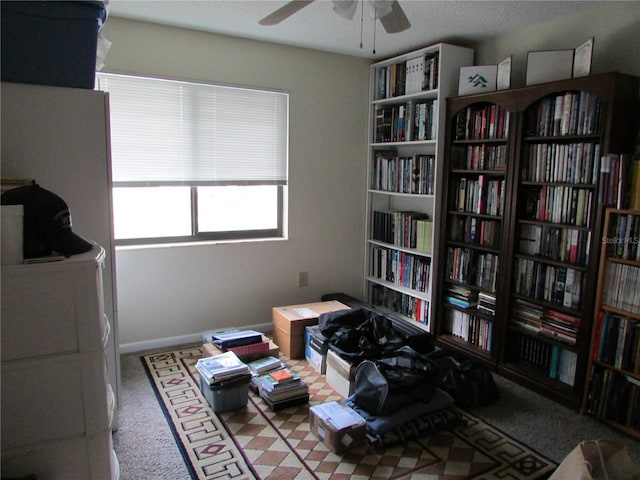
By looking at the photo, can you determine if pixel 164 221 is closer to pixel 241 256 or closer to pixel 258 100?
pixel 241 256

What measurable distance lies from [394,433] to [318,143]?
2.47 metres

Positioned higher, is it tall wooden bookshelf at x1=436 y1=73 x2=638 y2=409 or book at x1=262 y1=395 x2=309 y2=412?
tall wooden bookshelf at x1=436 y1=73 x2=638 y2=409

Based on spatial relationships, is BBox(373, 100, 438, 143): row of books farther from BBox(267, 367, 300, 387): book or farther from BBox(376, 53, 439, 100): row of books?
BBox(267, 367, 300, 387): book

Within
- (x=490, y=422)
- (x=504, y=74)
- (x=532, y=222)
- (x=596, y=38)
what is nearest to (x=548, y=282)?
(x=532, y=222)

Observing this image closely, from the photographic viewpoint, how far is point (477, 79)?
332 centimetres

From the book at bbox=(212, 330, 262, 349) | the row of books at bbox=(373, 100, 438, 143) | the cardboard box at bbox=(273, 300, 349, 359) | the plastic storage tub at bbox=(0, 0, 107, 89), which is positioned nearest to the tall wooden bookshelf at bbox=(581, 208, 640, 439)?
the row of books at bbox=(373, 100, 438, 143)

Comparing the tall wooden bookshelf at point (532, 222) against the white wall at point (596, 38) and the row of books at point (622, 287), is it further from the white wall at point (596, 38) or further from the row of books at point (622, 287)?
the white wall at point (596, 38)

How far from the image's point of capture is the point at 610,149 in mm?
2527

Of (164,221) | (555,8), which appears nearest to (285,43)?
(164,221)

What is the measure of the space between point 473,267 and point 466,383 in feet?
3.05

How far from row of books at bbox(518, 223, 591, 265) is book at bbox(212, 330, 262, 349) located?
1.87 m

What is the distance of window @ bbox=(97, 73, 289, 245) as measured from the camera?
3309 mm

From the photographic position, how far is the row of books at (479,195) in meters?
3.20

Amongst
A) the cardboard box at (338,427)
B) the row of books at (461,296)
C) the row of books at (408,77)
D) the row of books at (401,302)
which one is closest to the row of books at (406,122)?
the row of books at (408,77)
